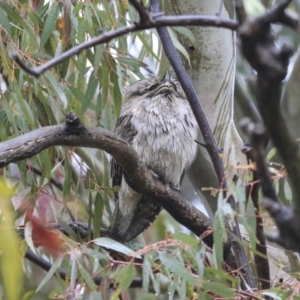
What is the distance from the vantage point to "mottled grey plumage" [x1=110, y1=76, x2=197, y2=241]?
227 centimetres

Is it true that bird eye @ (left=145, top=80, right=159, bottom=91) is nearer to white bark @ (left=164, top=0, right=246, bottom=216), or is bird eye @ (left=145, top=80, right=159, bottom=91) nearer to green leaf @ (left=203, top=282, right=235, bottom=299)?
white bark @ (left=164, top=0, right=246, bottom=216)

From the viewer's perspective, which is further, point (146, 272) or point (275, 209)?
point (146, 272)

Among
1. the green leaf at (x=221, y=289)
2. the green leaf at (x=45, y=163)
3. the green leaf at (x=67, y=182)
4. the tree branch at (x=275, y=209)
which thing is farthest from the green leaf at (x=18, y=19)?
the tree branch at (x=275, y=209)

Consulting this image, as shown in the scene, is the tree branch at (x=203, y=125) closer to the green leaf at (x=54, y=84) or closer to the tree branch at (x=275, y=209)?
the green leaf at (x=54, y=84)

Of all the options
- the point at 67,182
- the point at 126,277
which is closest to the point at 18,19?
the point at 67,182

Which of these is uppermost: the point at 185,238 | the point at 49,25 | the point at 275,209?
the point at 49,25

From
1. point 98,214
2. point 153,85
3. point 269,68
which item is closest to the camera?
point 269,68

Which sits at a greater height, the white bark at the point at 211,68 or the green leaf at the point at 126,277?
the white bark at the point at 211,68

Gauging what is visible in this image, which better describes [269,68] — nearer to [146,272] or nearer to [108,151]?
[146,272]

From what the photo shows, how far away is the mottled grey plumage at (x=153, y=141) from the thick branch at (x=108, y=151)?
0.22 meters

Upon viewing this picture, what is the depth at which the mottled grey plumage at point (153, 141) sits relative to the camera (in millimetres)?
2266

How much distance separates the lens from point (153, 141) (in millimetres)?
2266

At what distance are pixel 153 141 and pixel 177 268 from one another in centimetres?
103

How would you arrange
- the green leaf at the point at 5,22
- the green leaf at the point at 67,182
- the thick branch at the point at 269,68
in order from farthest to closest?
the green leaf at the point at 67,182 < the green leaf at the point at 5,22 < the thick branch at the point at 269,68
